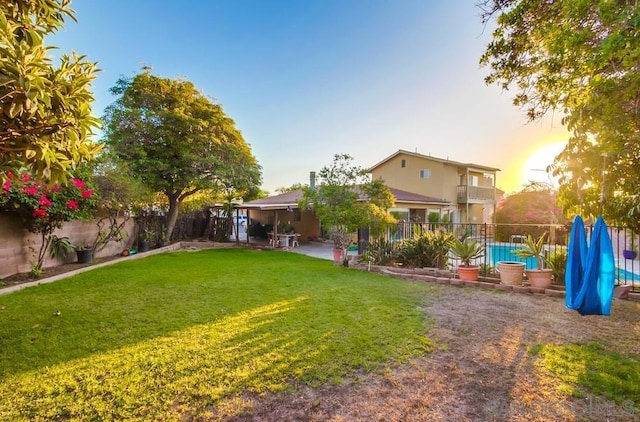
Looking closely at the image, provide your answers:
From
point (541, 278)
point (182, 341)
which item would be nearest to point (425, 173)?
point (541, 278)

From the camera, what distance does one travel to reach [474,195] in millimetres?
23625

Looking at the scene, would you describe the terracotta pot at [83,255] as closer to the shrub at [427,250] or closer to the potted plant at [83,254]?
the potted plant at [83,254]

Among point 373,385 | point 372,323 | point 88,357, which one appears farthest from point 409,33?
point 88,357

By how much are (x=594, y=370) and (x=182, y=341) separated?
482 cm

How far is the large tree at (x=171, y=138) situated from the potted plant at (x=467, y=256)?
1041 centimetres

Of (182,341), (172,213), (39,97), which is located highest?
(39,97)

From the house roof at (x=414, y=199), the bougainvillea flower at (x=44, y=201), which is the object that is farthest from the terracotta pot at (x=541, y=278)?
the bougainvillea flower at (x=44, y=201)

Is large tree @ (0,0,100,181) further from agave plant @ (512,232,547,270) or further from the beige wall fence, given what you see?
agave plant @ (512,232,547,270)

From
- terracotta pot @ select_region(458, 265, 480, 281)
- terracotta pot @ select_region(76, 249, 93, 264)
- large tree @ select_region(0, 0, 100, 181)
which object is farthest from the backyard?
terracotta pot @ select_region(76, 249, 93, 264)

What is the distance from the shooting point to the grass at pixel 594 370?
9.70ft

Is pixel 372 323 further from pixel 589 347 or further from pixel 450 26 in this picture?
pixel 450 26

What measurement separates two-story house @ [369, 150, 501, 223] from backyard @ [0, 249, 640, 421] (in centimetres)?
1614

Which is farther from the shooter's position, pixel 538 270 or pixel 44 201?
pixel 44 201

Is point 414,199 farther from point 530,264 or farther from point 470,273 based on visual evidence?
point 470,273
